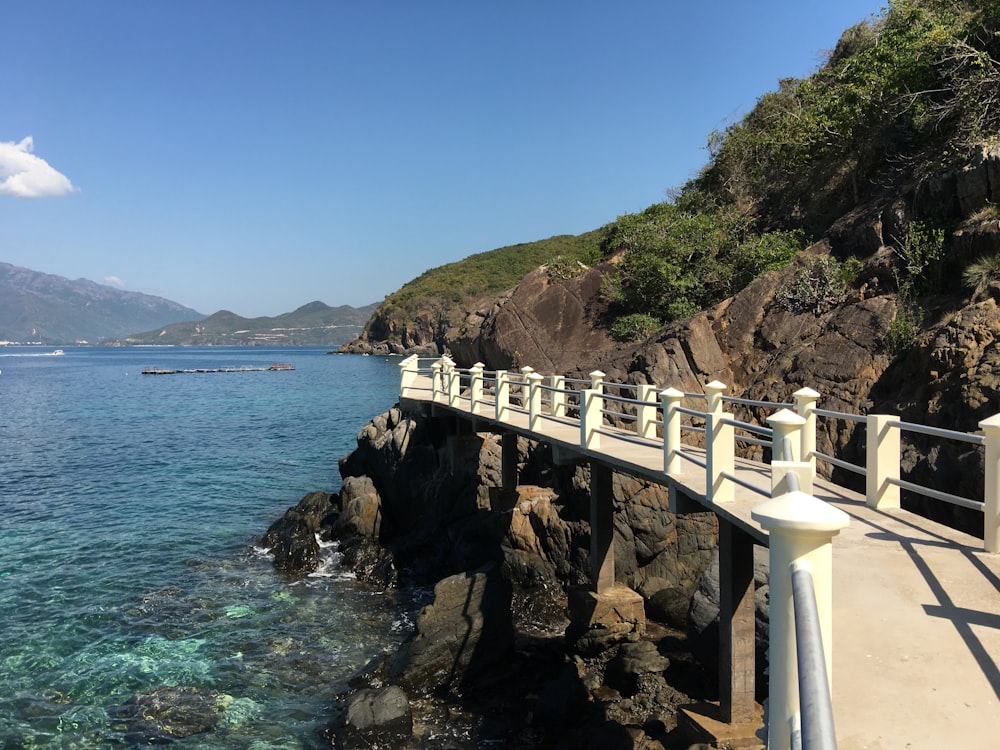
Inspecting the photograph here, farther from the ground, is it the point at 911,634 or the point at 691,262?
the point at 691,262

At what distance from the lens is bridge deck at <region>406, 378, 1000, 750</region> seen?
3246 millimetres

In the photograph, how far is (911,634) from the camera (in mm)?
4184

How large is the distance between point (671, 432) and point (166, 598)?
12502 mm

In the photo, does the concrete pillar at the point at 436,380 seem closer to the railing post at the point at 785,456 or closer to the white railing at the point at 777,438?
the white railing at the point at 777,438

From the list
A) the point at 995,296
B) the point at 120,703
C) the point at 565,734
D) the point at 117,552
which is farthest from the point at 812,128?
the point at 117,552

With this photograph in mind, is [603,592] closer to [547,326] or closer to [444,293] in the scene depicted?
[547,326]

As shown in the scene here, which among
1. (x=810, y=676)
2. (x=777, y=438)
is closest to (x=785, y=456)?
(x=777, y=438)

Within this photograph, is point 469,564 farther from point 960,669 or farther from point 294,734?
point 960,669

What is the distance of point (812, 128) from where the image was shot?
1945 cm

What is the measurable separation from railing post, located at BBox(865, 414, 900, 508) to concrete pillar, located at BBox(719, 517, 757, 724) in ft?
4.77

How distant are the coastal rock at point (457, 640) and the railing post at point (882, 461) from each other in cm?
648

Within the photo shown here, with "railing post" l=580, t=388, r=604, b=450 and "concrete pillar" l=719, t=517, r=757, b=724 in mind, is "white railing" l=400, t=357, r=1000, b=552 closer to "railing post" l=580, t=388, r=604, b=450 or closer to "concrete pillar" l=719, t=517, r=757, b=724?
→ "railing post" l=580, t=388, r=604, b=450

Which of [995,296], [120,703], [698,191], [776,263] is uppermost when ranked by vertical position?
[698,191]

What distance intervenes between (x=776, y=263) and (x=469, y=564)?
1154 centimetres
